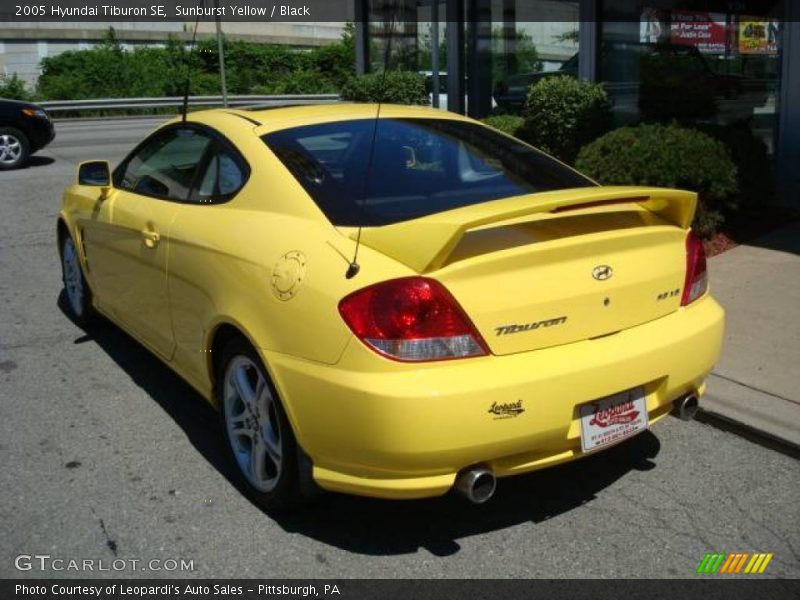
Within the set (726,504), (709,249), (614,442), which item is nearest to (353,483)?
(614,442)

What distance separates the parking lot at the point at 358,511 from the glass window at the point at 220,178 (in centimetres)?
118

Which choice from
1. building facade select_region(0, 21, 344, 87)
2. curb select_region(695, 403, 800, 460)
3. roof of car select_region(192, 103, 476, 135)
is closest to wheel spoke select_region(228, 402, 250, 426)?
roof of car select_region(192, 103, 476, 135)

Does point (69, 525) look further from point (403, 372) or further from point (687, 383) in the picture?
point (687, 383)

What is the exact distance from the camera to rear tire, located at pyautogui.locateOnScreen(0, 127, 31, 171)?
546 inches

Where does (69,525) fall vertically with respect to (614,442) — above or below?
below

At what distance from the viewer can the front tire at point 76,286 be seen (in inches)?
224

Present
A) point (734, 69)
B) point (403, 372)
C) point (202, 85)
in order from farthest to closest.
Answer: point (202, 85)
point (734, 69)
point (403, 372)

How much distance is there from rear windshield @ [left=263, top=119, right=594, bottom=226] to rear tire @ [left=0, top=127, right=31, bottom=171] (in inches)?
459

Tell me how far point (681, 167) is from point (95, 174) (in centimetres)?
454

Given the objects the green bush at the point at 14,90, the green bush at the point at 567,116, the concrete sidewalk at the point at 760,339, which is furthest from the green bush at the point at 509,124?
the green bush at the point at 14,90

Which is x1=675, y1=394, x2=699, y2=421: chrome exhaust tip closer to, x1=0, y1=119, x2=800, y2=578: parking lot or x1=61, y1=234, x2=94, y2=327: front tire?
x1=0, y1=119, x2=800, y2=578: parking lot

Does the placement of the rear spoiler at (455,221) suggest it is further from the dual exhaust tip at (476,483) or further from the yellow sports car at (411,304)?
the dual exhaust tip at (476,483)

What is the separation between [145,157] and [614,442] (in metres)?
3.07

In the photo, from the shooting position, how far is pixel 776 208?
8.30 m
